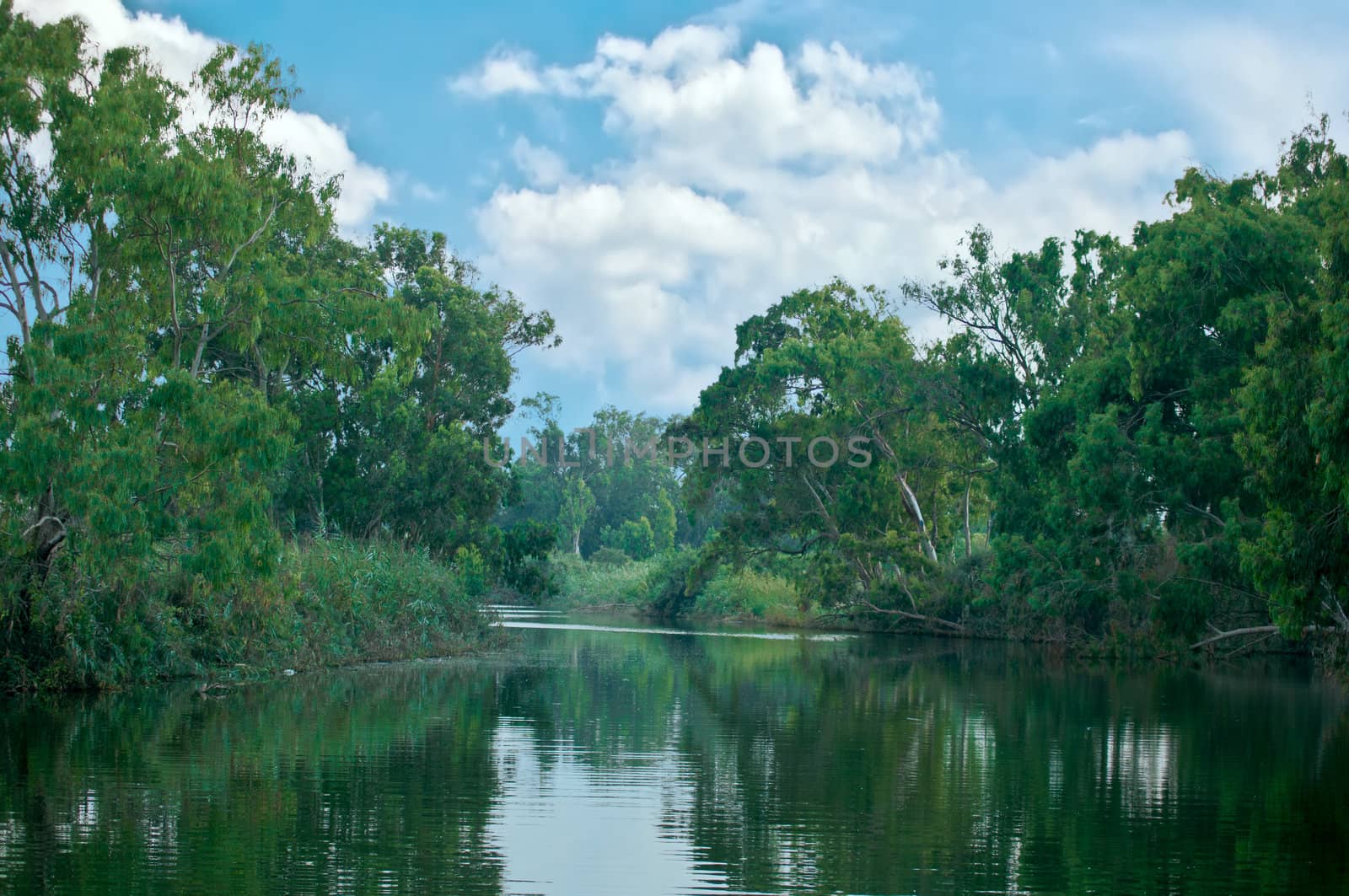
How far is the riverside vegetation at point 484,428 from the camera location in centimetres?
1714

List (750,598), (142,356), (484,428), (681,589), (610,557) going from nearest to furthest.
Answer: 1. (142,356)
2. (484,428)
3. (750,598)
4. (681,589)
5. (610,557)

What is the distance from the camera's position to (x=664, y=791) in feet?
40.2

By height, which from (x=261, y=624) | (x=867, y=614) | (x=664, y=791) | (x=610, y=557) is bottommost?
(x=664, y=791)

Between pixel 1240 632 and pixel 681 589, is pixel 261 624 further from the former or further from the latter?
pixel 681 589

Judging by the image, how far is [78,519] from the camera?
17.7 metres

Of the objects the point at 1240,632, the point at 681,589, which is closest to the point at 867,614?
the point at 681,589

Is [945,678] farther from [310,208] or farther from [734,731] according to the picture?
[310,208]

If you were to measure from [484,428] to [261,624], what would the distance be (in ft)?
66.2

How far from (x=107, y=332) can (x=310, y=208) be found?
5485 millimetres

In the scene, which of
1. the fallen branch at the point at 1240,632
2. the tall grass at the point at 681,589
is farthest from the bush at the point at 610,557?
the fallen branch at the point at 1240,632

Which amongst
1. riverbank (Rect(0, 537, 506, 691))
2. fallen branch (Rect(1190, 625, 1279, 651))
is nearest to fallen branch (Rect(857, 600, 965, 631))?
fallen branch (Rect(1190, 625, 1279, 651))

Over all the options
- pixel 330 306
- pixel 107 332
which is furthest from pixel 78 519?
pixel 330 306

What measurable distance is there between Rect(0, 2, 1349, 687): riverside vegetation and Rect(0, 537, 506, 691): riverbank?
0.22ft

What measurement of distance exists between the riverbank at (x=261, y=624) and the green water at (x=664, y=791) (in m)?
0.77
